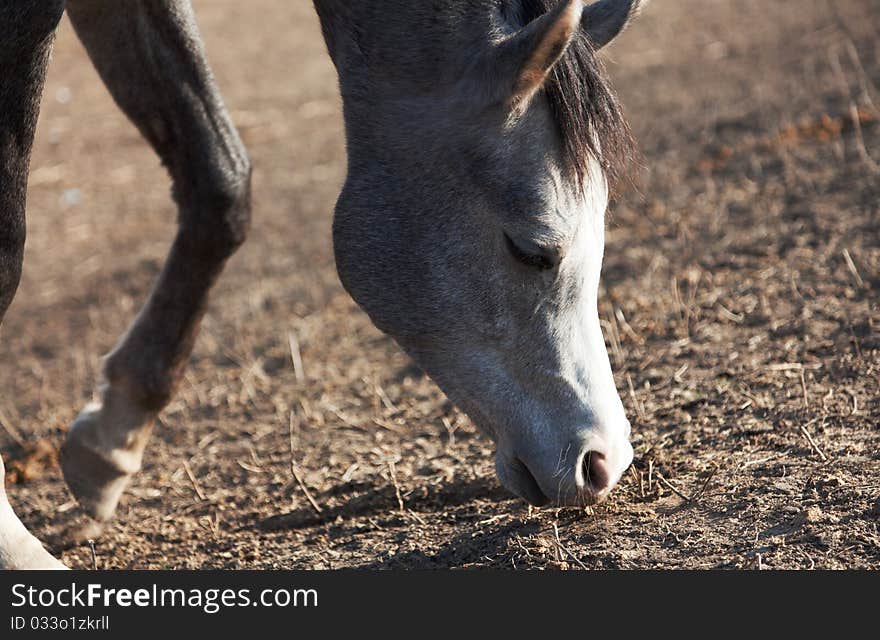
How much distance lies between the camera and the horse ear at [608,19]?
290cm

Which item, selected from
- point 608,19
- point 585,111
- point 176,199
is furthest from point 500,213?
point 176,199

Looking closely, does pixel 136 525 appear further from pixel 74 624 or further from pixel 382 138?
pixel 382 138

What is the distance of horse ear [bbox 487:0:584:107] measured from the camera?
8.19 feet

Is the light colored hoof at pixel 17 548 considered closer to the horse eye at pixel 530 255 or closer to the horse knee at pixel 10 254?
the horse knee at pixel 10 254

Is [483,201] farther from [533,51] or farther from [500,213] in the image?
[533,51]

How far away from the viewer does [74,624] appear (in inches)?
102

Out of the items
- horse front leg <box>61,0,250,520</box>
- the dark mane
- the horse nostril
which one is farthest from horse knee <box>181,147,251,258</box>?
the horse nostril

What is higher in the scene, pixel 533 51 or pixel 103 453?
pixel 533 51

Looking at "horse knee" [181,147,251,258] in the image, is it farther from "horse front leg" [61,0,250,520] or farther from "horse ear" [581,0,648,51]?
"horse ear" [581,0,648,51]

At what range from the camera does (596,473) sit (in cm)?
268

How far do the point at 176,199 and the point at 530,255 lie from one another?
1526 mm

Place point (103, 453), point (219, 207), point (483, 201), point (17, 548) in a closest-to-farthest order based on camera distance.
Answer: point (17, 548), point (483, 201), point (103, 453), point (219, 207)

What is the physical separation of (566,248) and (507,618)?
35.7 inches

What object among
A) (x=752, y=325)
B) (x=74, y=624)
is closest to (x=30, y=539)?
(x=74, y=624)
